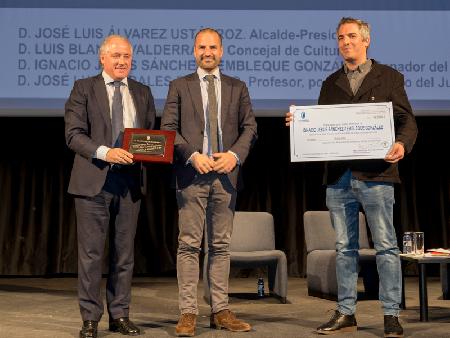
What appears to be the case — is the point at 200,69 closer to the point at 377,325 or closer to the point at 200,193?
the point at 200,193

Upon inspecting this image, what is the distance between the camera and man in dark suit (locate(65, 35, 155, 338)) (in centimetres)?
324

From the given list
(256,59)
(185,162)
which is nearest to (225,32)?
(256,59)

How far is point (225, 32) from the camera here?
18.6ft

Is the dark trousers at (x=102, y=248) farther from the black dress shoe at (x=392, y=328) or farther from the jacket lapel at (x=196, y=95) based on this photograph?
the black dress shoe at (x=392, y=328)

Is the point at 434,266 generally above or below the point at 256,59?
below

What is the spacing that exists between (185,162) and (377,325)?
1.39 meters

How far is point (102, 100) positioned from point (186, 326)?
1.20 meters

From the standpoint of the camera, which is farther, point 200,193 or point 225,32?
point 225,32

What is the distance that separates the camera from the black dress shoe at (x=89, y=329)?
3164mm

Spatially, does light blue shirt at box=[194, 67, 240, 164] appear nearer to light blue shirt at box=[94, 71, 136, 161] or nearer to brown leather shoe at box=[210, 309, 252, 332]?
light blue shirt at box=[94, 71, 136, 161]

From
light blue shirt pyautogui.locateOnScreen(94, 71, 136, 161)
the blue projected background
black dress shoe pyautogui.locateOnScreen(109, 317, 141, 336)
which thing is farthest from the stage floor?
the blue projected background

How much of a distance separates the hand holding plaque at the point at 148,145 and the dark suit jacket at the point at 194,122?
123mm

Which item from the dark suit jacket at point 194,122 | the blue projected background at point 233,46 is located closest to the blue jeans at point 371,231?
the dark suit jacket at point 194,122

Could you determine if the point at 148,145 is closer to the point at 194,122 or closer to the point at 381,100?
the point at 194,122
